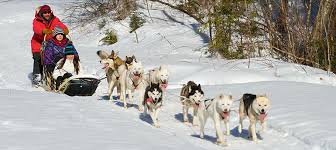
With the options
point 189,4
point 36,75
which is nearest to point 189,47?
point 189,4

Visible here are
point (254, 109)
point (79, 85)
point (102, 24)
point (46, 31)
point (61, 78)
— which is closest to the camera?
point (254, 109)

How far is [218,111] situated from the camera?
5984 millimetres

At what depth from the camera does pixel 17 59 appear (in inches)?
511

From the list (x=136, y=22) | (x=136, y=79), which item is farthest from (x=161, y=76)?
(x=136, y=22)

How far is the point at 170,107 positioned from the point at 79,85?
4.85 feet

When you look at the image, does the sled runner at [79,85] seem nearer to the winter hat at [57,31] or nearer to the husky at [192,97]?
the winter hat at [57,31]

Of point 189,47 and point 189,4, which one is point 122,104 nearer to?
point 189,47

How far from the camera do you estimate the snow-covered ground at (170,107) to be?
557 centimetres

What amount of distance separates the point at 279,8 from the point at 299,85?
118 inches

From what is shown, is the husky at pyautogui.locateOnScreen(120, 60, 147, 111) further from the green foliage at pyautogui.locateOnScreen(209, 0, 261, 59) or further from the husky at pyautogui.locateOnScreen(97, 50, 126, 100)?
the green foliage at pyautogui.locateOnScreen(209, 0, 261, 59)

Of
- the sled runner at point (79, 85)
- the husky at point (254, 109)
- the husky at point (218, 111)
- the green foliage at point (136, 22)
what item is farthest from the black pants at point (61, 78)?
the green foliage at point (136, 22)

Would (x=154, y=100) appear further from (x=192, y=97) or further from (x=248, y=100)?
(x=248, y=100)

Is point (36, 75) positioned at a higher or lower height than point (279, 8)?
lower

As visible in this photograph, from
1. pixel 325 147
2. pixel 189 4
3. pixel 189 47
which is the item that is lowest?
pixel 325 147
